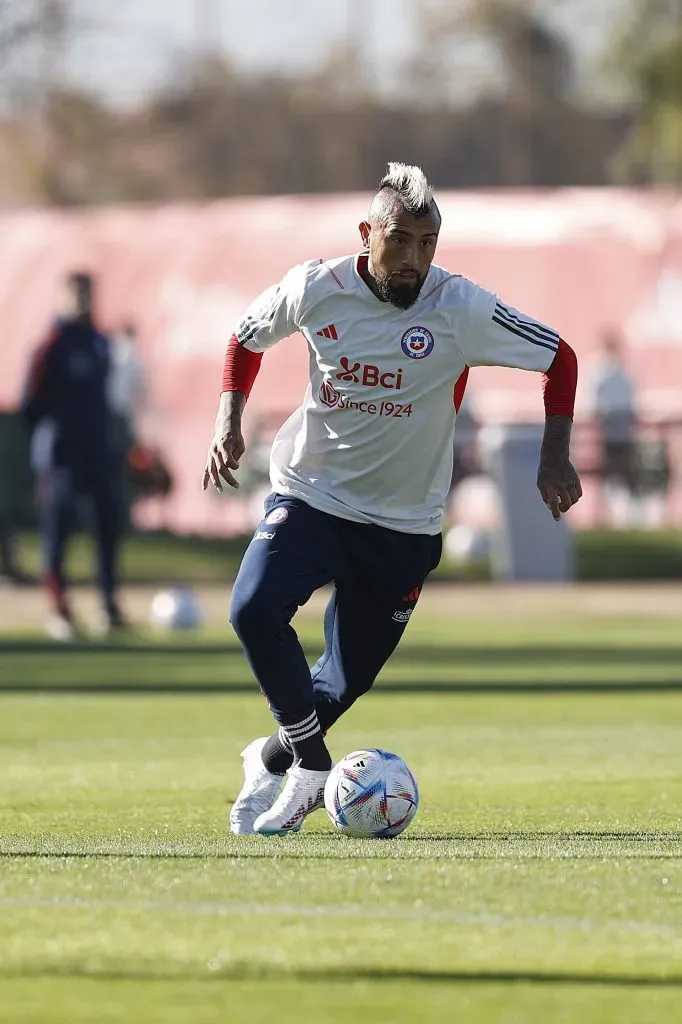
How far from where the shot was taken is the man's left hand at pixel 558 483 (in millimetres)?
7605

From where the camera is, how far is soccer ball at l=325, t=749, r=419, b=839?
7.54m

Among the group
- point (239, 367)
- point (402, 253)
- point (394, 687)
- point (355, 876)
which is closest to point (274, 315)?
point (239, 367)

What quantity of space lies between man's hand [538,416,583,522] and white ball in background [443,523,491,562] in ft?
58.3

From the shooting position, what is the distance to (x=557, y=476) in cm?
762

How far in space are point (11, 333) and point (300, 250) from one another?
191 inches

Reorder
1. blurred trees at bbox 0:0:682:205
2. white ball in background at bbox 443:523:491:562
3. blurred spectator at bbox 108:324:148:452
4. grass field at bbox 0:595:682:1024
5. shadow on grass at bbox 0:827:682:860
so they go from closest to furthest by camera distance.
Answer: grass field at bbox 0:595:682:1024 → shadow on grass at bbox 0:827:682:860 → white ball in background at bbox 443:523:491:562 → blurred spectator at bbox 108:324:148:452 → blurred trees at bbox 0:0:682:205

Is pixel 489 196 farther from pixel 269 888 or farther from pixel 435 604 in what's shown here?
pixel 269 888

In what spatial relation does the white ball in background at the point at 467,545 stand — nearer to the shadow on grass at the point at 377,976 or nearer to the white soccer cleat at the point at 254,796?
the white soccer cleat at the point at 254,796

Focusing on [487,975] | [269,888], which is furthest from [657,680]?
[487,975]

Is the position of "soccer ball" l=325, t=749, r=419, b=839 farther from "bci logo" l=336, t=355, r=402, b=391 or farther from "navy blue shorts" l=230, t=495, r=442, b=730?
"bci logo" l=336, t=355, r=402, b=391

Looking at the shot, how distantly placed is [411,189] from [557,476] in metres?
1.02

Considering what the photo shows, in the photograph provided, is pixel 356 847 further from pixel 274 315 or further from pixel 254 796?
pixel 274 315

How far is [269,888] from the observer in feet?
20.3

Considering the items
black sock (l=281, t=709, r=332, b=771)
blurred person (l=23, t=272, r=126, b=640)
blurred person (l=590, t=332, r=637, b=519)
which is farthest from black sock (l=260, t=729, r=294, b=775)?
blurred person (l=590, t=332, r=637, b=519)
